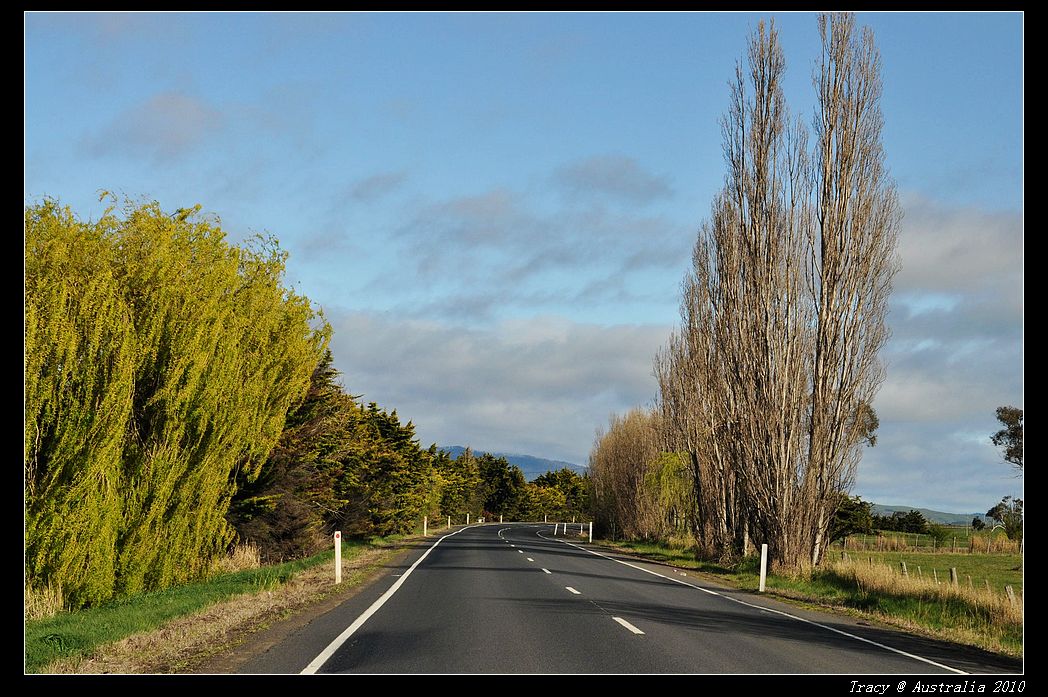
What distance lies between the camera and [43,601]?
15203 mm

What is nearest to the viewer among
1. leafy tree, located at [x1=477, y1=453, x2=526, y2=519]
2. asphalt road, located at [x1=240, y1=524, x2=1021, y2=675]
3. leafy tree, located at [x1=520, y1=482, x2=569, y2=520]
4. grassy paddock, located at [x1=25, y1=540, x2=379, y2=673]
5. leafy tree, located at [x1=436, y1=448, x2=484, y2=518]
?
asphalt road, located at [x1=240, y1=524, x2=1021, y2=675]

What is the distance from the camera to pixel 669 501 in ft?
165

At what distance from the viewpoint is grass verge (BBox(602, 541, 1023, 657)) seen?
14.8 m

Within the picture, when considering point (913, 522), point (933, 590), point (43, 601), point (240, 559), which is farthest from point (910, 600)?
point (913, 522)

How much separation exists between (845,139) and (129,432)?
24.0m

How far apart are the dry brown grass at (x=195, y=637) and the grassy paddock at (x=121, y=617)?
0.80 feet

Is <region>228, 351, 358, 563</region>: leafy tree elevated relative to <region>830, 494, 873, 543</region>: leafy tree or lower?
elevated

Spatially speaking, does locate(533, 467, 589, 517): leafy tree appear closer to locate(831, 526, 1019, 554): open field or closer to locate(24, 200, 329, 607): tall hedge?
locate(831, 526, 1019, 554): open field

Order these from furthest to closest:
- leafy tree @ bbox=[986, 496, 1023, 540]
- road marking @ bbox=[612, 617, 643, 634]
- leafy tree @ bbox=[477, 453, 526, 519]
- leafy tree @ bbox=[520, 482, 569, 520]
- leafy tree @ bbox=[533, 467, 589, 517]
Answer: leafy tree @ bbox=[533, 467, 589, 517], leafy tree @ bbox=[520, 482, 569, 520], leafy tree @ bbox=[477, 453, 526, 519], leafy tree @ bbox=[986, 496, 1023, 540], road marking @ bbox=[612, 617, 643, 634]

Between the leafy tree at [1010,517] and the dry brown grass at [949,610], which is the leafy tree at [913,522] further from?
the dry brown grass at [949,610]

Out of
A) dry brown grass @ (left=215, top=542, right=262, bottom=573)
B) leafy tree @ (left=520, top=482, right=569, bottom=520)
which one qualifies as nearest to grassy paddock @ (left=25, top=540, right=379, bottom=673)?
dry brown grass @ (left=215, top=542, right=262, bottom=573)

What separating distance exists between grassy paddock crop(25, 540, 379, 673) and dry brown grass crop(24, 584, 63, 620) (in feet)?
0.95
